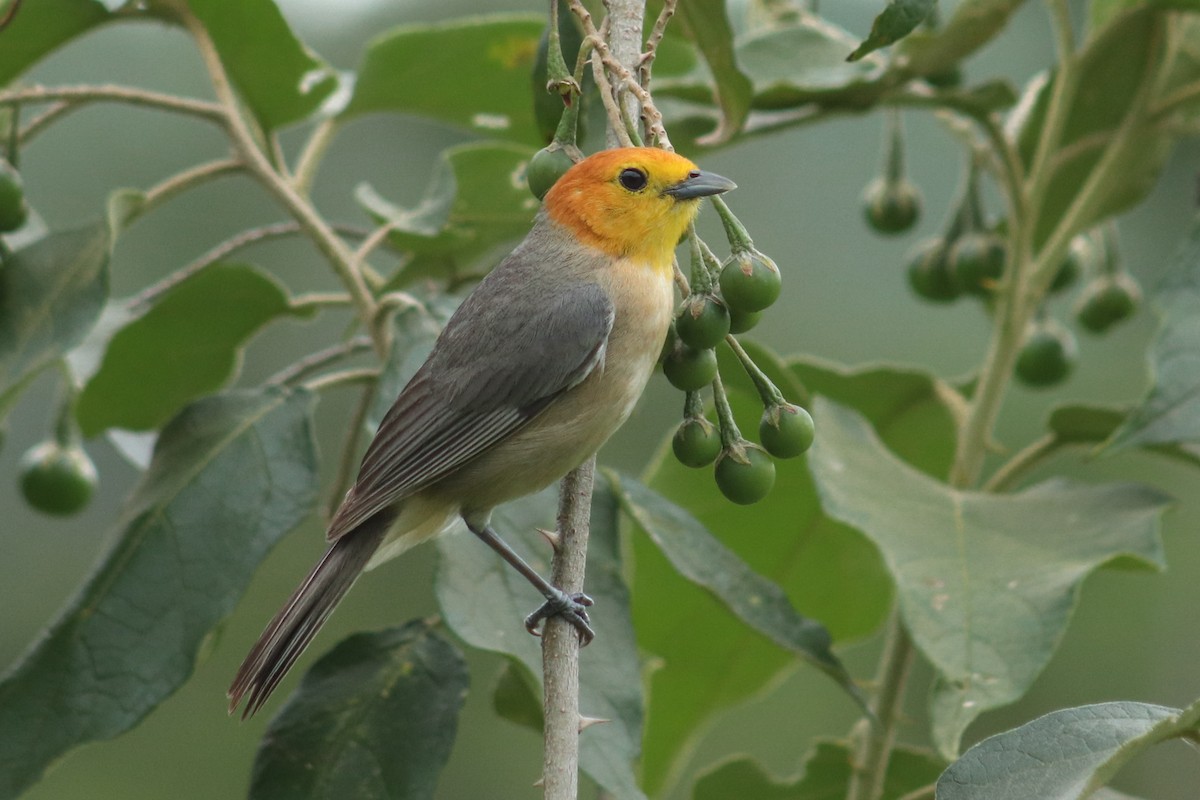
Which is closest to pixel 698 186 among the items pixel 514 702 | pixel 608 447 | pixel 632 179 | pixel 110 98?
pixel 632 179

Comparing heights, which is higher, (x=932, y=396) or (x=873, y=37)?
(x=873, y=37)

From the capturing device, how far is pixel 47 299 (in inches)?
98.0

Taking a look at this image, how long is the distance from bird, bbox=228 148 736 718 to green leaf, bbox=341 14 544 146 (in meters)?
0.63

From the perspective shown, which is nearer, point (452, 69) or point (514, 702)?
point (514, 702)

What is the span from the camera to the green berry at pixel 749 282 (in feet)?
6.13

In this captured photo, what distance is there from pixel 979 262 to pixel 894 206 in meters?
0.51

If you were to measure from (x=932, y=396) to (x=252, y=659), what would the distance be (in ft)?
5.64

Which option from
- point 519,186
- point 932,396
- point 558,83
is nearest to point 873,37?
point 558,83

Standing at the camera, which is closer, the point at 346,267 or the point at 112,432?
the point at 346,267

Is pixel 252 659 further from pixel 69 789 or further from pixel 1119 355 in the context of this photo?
pixel 1119 355

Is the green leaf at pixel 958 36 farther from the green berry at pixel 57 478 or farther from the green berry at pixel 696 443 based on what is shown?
the green berry at pixel 57 478

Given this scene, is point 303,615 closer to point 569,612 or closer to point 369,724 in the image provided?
point 369,724

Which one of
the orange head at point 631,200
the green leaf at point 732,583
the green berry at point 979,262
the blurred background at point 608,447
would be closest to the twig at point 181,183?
Result: the orange head at point 631,200

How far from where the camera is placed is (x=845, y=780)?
113 inches
